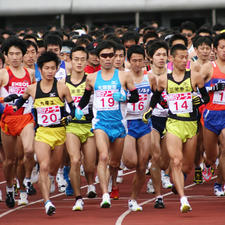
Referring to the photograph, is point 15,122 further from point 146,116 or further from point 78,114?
point 146,116

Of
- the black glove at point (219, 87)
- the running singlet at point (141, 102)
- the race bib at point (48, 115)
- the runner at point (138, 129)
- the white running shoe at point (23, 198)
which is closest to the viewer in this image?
the race bib at point (48, 115)

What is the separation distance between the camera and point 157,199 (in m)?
11.3

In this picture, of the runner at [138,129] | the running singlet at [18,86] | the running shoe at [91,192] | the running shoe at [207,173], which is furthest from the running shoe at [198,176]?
the running singlet at [18,86]

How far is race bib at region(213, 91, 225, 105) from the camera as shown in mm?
11797

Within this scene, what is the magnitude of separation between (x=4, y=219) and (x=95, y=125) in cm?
175

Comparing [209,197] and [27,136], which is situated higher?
[27,136]

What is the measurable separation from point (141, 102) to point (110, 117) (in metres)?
0.86

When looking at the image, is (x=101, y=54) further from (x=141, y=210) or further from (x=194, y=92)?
(x=141, y=210)

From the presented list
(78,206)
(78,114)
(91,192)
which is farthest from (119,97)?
(91,192)

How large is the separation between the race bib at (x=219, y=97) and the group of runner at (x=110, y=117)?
0.05ft

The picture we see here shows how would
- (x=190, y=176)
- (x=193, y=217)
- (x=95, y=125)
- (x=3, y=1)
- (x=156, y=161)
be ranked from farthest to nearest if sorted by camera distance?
(x=3, y=1) → (x=190, y=176) → (x=156, y=161) → (x=95, y=125) → (x=193, y=217)

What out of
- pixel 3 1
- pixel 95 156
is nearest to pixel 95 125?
pixel 95 156

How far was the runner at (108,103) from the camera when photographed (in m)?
11.0

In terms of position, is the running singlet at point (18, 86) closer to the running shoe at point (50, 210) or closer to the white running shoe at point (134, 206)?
the running shoe at point (50, 210)
